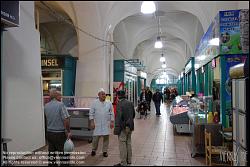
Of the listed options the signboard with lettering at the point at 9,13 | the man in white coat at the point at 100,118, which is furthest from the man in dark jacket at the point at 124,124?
the signboard with lettering at the point at 9,13

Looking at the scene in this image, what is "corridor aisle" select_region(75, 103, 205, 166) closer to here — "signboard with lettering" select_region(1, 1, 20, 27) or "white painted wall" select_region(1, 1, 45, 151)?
"white painted wall" select_region(1, 1, 45, 151)

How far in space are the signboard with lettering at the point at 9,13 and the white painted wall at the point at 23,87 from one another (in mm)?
161

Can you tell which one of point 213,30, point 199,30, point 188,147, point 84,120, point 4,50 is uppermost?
point 199,30

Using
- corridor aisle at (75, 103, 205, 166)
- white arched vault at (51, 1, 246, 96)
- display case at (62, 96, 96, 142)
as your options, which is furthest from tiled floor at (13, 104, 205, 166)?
white arched vault at (51, 1, 246, 96)

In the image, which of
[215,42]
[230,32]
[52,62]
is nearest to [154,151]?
[215,42]

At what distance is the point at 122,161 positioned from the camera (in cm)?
407

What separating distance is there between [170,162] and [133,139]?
197cm

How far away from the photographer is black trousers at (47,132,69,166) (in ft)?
11.7

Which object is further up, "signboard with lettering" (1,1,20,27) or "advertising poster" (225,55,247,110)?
"signboard with lettering" (1,1,20,27)

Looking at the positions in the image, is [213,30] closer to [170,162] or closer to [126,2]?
[126,2]

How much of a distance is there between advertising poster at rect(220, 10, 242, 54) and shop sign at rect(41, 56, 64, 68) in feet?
17.8

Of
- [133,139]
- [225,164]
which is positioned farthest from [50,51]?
[225,164]

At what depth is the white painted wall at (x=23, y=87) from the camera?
417cm

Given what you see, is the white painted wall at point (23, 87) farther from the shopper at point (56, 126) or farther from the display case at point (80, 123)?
the display case at point (80, 123)
